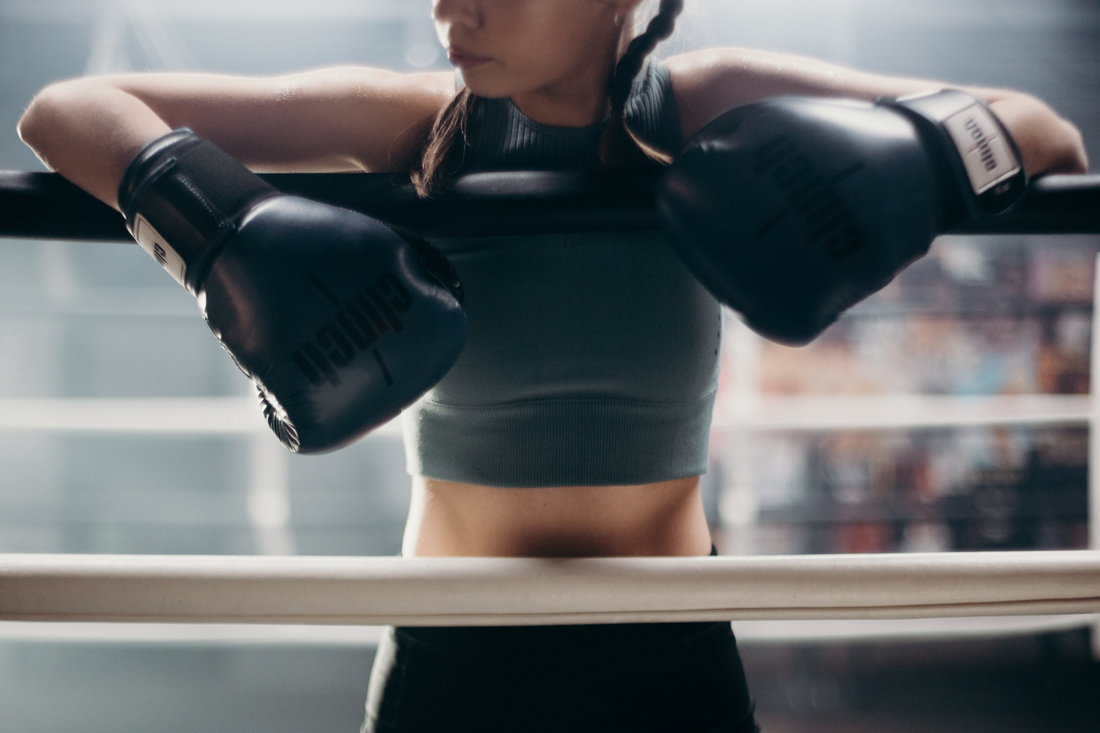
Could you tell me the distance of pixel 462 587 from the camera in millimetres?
398

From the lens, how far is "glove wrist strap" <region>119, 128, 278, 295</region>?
0.37 metres

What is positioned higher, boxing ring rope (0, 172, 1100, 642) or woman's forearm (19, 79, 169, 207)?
woman's forearm (19, 79, 169, 207)

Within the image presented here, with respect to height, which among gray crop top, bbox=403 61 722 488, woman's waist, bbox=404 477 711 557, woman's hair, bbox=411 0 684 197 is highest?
woman's hair, bbox=411 0 684 197

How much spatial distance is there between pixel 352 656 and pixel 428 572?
2830 mm

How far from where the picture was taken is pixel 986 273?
2.81 metres

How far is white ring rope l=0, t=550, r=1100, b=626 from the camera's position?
0.40 m

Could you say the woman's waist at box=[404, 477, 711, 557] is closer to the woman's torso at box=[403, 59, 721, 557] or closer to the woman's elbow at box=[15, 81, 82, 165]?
the woman's torso at box=[403, 59, 721, 557]

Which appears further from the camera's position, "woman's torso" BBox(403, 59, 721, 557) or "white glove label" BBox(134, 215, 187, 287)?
"woman's torso" BBox(403, 59, 721, 557)

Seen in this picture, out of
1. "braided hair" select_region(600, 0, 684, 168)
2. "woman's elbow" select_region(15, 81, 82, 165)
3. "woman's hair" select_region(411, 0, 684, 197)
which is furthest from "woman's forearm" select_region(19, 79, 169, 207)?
"braided hair" select_region(600, 0, 684, 168)

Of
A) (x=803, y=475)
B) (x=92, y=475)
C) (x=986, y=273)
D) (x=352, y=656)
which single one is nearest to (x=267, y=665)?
(x=352, y=656)

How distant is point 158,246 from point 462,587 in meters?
0.25

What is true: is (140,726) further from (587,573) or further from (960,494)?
(960,494)

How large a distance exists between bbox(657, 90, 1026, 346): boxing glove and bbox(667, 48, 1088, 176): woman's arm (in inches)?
1.9

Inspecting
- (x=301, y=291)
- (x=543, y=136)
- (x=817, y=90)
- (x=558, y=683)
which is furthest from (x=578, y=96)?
(x=558, y=683)
